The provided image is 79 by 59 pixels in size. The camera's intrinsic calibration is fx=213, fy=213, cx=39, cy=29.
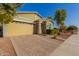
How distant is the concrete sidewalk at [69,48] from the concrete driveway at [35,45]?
13.1 inches

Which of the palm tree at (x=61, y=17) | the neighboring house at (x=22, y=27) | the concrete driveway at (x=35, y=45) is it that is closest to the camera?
the concrete driveway at (x=35, y=45)

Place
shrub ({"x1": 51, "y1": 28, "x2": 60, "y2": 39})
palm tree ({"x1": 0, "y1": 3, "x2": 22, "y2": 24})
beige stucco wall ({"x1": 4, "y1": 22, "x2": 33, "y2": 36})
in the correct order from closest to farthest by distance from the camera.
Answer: palm tree ({"x1": 0, "y1": 3, "x2": 22, "y2": 24}) → shrub ({"x1": 51, "y1": 28, "x2": 60, "y2": 39}) → beige stucco wall ({"x1": 4, "y1": 22, "x2": 33, "y2": 36})

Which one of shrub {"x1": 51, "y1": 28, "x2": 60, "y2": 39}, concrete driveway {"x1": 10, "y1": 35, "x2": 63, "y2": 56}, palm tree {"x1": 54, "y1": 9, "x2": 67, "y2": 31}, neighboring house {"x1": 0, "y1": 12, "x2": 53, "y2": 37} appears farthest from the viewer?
neighboring house {"x1": 0, "y1": 12, "x2": 53, "y2": 37}

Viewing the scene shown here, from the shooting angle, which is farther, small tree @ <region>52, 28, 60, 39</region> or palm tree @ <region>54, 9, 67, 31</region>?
small tree @ <region>52, 28, 60, 39</region>

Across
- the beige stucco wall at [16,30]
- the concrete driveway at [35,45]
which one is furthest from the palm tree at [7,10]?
the beige stucco wall at [16,30]

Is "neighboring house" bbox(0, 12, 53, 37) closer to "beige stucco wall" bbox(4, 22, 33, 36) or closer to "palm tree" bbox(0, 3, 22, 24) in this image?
"beige stucco wall" bbox(4, 22, 33, 36)

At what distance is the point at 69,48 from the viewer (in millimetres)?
11383

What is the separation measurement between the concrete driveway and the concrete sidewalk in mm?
333

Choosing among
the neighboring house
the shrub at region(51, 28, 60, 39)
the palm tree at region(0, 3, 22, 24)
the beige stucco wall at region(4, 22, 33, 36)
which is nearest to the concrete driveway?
the shrub at region(51, 28, 60, 39)

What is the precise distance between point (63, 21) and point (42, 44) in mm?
1833

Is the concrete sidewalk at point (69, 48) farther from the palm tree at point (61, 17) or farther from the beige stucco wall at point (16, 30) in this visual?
the beige stucco wall at point (16, 30)

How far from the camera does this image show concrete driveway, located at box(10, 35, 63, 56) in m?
10.2

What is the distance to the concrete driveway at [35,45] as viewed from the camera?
33.5ft

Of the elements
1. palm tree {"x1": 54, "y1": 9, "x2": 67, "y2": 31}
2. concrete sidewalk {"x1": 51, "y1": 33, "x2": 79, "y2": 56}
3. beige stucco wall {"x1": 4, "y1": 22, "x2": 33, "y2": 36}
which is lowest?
concrete sidewalk {"x1": 51, "y1": 33, "x2": 79, "y2": 56}
